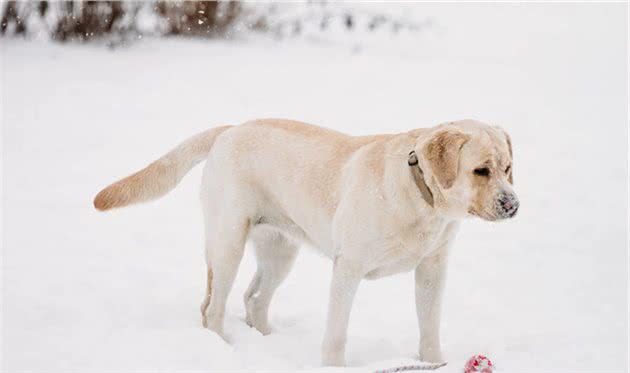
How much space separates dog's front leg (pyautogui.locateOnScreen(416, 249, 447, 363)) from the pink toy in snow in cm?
53

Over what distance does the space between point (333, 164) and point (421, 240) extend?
2.39 ft

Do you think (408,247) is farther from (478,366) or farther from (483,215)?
(478,366)

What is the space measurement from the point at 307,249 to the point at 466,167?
132 centimetres

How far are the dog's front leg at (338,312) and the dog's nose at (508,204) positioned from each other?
0.83 metres

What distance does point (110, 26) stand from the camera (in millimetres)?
11523

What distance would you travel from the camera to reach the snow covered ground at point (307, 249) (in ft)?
14.1

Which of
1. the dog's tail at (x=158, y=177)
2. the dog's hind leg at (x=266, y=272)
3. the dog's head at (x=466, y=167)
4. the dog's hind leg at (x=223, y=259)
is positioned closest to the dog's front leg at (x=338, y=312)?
the dog's head at (x=466, y=167)

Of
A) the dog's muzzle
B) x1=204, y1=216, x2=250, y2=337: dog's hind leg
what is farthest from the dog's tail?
the dog's muzzle

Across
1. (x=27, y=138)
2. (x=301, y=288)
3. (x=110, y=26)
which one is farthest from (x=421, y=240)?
(x=110, y=26)

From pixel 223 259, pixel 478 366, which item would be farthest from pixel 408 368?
pixel 223 259

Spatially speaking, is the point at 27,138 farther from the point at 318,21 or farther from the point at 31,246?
the point at 318,21

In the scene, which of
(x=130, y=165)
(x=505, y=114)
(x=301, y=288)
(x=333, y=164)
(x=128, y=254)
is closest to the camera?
(x=333, y=164)

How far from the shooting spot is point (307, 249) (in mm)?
4527

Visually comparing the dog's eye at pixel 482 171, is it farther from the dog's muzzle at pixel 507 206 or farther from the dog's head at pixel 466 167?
the dog's muzzle at pixel 507 206
